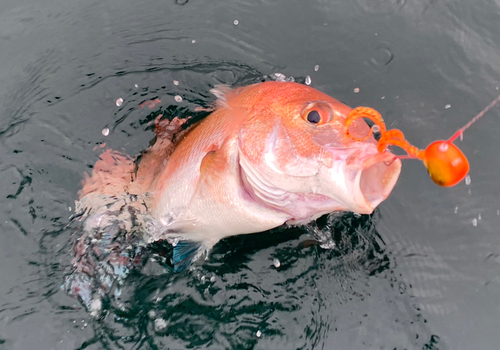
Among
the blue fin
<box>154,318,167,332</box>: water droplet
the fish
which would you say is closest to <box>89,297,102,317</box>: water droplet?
the fish

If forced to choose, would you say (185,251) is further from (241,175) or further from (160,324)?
(241,175)

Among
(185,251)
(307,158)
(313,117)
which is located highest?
(313,117)

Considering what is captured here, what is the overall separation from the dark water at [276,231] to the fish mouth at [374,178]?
4.33 ft

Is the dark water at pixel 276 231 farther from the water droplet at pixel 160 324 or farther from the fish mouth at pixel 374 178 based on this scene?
the fish mouth at pixel 374 178

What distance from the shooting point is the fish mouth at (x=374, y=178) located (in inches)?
78.0

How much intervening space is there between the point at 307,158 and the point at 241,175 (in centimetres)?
53

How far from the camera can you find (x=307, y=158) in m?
2.28

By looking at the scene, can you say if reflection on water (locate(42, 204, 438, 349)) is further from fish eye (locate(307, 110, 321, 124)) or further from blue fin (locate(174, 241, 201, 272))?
fish eye (locate(307, 110, 321, 124))

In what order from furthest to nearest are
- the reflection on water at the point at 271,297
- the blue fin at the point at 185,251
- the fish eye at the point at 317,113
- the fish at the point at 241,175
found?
1. the blue fin at the point at 185,251
2. the reflection on water at the point at 271,297
3. the fish eye at the point at 317,113
4. the fish at the point at 241,175

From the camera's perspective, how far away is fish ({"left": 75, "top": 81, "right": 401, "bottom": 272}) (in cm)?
216

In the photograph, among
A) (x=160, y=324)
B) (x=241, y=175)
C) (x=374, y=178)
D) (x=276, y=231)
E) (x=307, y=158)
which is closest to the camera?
(x=374, y=178)

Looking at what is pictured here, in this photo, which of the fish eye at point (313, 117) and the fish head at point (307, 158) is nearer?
the fish head at point (307, 158)

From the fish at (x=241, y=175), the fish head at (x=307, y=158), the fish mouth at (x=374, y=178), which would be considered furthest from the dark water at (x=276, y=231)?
the fish mouth at (x=374, y=178)

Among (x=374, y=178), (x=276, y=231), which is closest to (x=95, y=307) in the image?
(x=276, y=231)
